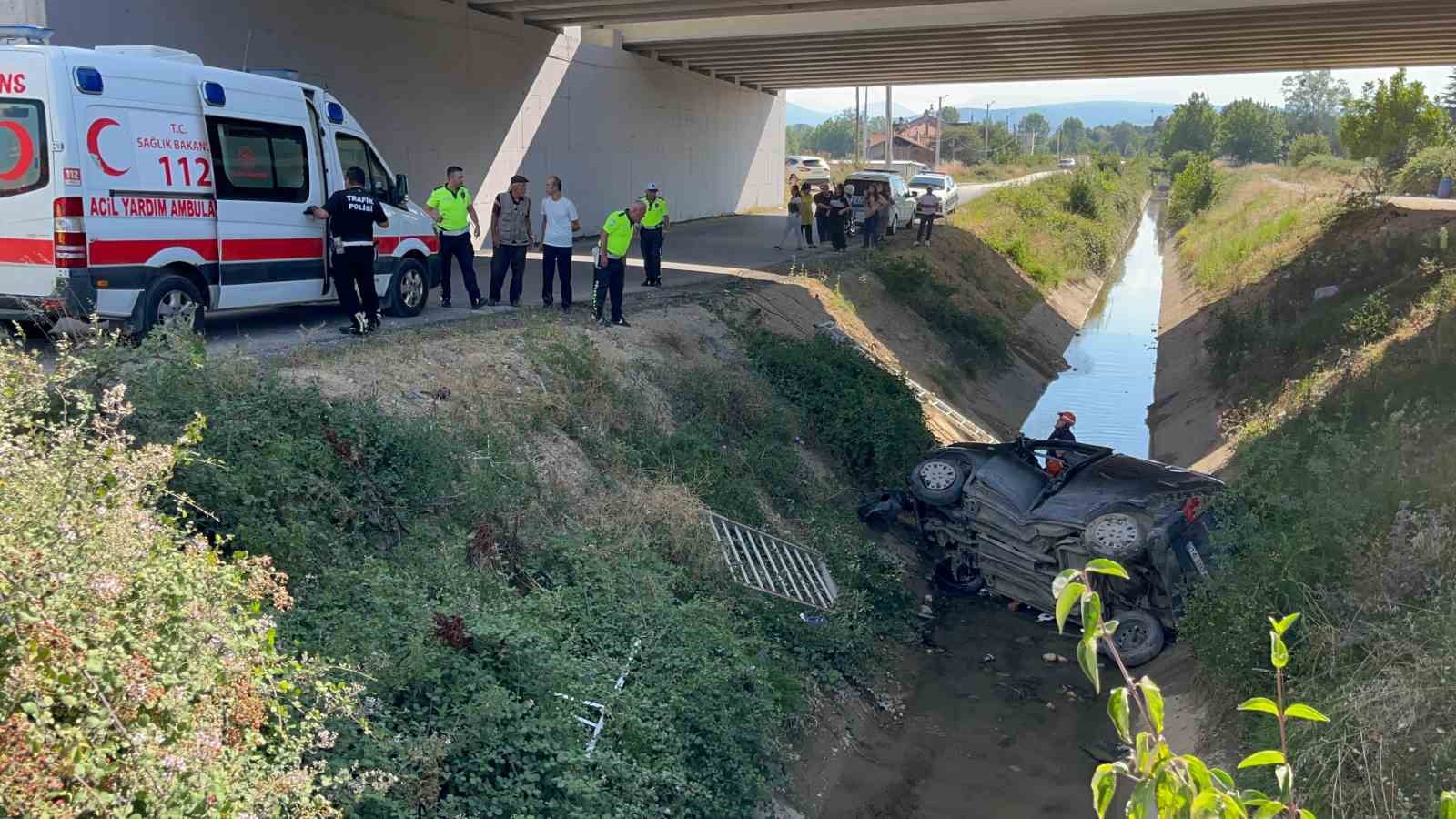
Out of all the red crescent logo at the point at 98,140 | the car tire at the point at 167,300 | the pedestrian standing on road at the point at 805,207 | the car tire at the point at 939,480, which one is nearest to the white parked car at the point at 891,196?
the pedestrian standing on road at the point at 805,207

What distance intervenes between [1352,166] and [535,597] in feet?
206

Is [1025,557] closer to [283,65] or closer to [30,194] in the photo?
[30,194]

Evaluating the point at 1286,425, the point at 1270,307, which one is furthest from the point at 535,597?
the point at 1270,307

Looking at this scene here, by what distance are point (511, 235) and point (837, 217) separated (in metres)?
12.6

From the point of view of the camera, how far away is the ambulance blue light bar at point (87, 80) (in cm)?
880

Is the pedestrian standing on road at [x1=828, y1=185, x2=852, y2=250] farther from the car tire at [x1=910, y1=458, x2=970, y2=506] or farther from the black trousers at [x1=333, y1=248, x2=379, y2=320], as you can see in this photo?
the black trousers at [x1=333, y1=248, x2=379, y2=320]

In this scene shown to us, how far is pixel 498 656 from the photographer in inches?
251

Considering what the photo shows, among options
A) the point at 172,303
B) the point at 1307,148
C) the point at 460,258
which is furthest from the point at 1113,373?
the point at 1307,148

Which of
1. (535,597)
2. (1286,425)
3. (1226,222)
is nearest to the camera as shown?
(535,597)

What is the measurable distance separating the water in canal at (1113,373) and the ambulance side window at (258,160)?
14.2m

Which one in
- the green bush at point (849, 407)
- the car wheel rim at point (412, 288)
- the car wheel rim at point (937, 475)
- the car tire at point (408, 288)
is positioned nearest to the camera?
the car wheel rim at point (937, 475)

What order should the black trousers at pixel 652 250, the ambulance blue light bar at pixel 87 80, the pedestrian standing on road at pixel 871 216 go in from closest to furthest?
1. the ambulance blue light bar at pixel 87 80
2. the black trousers at pixel 652 250
3. the pedestrian standing on road at pixel 871 216

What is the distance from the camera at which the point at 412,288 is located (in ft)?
41.4

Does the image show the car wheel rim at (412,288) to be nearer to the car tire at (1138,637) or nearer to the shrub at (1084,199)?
the car tire at (1138,637)
